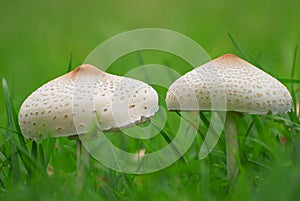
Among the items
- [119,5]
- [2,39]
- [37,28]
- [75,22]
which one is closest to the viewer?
[2,39]

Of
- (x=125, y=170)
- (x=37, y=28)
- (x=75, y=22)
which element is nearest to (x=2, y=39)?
(x=37, y=28)

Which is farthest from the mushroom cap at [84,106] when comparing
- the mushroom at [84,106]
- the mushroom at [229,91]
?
the mushroom at [229,91]

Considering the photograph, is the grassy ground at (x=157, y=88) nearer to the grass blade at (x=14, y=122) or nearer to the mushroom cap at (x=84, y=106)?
the grass blade at (x=14, y=122)

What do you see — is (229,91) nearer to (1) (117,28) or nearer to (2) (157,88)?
(2) (157,88)

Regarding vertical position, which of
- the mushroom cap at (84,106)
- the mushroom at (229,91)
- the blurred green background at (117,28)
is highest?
the mushroom at (229,91)

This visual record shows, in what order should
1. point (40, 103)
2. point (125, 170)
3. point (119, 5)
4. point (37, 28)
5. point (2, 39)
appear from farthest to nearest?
point (119, 5)
point (37, 28)
point (2, 39)
point (125, 170)
point (40, 103)

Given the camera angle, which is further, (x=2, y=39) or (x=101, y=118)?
(x=2, y=39)

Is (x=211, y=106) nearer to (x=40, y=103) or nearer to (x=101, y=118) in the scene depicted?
(x=101, y=118)

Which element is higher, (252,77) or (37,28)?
(252,77)
